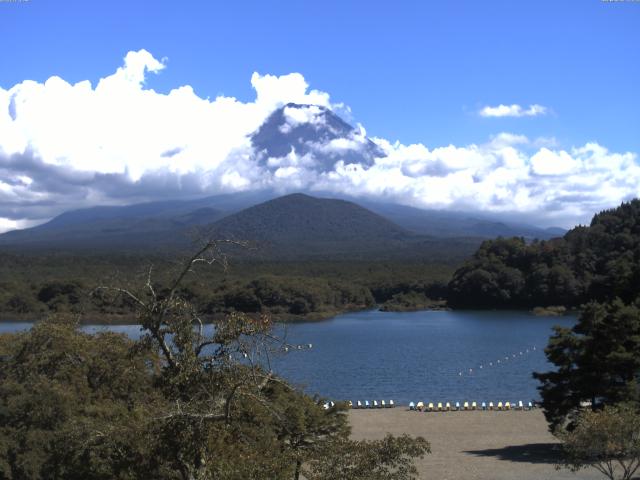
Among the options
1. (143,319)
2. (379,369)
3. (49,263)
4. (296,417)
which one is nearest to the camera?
(143,319)

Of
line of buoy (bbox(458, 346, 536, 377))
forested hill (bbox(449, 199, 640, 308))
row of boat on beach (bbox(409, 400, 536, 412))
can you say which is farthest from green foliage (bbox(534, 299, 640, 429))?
forested hill (bbox(449, 199, 640, 308))

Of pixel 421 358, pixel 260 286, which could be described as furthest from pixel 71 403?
pixel 260 286

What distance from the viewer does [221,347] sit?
7.27 meters

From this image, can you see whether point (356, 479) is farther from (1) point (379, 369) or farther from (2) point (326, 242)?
(2) point (326, 242)

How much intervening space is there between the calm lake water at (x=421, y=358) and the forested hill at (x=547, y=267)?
7085 mm

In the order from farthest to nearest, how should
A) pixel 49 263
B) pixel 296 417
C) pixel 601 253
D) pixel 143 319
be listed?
pixel 49 263 < pixel 601 253 < pixel 296 417 < pixel 143 319

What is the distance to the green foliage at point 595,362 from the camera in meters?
16.3

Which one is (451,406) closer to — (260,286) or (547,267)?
(260,286)

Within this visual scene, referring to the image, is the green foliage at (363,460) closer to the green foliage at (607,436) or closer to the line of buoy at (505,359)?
the green foliage at (607,436)

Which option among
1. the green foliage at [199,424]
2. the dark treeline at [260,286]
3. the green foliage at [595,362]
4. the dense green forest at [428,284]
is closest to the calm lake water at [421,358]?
the dark treeline at [260,286]

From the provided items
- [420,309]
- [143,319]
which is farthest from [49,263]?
[143,319]

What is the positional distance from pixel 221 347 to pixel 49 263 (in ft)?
286

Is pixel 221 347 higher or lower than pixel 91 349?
higher

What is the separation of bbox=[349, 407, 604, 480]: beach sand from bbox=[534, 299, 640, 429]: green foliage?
1.25 m
